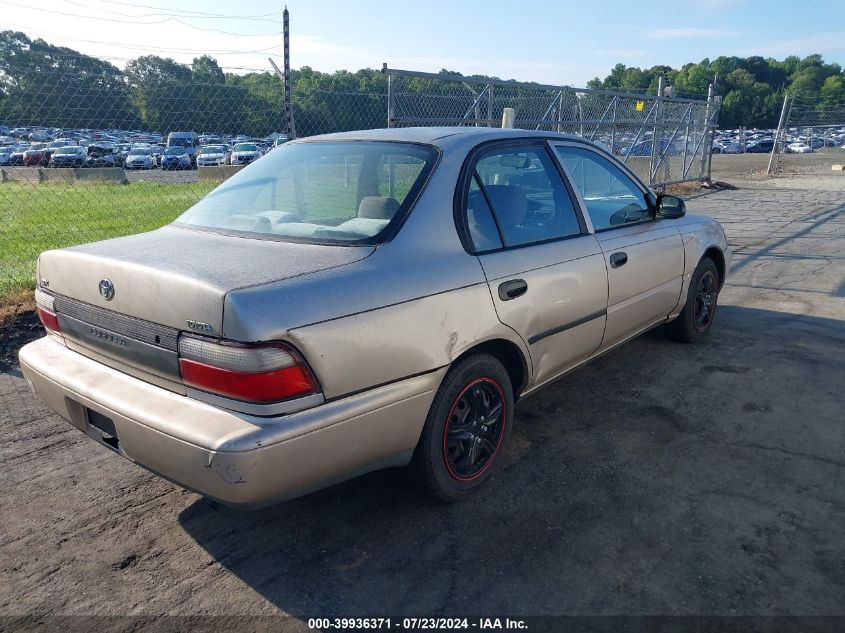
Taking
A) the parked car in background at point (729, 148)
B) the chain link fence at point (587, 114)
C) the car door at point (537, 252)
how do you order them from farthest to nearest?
the parked car in background at point (729, 148) < the chain link fence at point (587, 114) < the car door at point (537, 252)

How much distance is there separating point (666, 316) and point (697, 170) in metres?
15.1

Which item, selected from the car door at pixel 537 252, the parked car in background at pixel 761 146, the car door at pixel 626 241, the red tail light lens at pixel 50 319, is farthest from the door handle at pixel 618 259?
the parked car in background at pixel 761 146

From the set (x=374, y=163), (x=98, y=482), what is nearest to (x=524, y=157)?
(x=374, y=163)

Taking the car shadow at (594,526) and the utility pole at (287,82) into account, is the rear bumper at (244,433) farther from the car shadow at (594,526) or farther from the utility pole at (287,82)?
the utility pole at (287,82)

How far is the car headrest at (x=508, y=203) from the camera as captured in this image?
325cm

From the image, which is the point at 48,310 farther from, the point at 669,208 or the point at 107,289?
the point at 669,208

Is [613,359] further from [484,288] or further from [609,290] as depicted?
[484,288]

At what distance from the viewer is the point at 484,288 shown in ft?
9.67

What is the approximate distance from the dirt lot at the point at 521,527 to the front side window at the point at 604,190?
46.4 inches

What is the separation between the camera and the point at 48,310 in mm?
2998

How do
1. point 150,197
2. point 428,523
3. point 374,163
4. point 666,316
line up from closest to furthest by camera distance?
1. point 428,523
2. point 374,163
3. point 666,316
4. point 150,197

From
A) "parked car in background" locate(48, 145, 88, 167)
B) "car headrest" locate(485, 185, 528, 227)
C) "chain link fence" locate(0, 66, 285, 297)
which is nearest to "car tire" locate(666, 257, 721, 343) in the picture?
"car headrest" locate(485, 185, 528, 227)

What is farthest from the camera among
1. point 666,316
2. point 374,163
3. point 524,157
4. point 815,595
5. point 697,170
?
point 697,170

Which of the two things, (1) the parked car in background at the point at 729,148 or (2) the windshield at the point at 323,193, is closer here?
(2) the windshield at the point at 323,193
